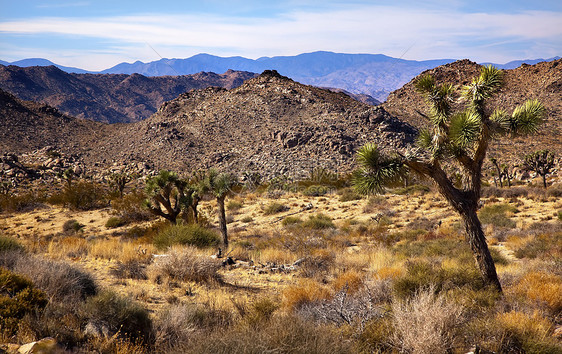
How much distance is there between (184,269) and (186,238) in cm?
412

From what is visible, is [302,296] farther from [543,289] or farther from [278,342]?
[543,289]

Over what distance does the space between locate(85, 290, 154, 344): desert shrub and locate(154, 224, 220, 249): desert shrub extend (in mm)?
6648

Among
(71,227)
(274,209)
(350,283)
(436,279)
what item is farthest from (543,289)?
(71,227)

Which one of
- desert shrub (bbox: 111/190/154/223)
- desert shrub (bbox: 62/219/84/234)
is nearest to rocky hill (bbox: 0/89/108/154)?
desert shrub (bbox: 111/190/154/223)

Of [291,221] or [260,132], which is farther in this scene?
[260,132]

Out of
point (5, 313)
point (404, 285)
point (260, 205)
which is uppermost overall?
point (5, 313)

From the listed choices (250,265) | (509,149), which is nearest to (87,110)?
(509,149)

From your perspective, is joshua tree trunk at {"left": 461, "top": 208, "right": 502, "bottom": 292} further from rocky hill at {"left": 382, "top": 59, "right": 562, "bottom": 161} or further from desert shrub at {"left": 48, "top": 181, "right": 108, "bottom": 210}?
rocky hill at {"left": 382, "top": 59, "right": 562, "bottom": 161}

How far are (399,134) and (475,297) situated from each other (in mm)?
47472

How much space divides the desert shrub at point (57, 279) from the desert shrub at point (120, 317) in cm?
101

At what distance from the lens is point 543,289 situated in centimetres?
600

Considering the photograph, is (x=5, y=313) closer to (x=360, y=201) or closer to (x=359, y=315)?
(x=359, y=315)

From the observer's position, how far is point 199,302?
6812 mm

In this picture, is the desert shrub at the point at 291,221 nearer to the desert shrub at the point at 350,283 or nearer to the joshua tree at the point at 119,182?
the desert shrub at the point at 350,283
